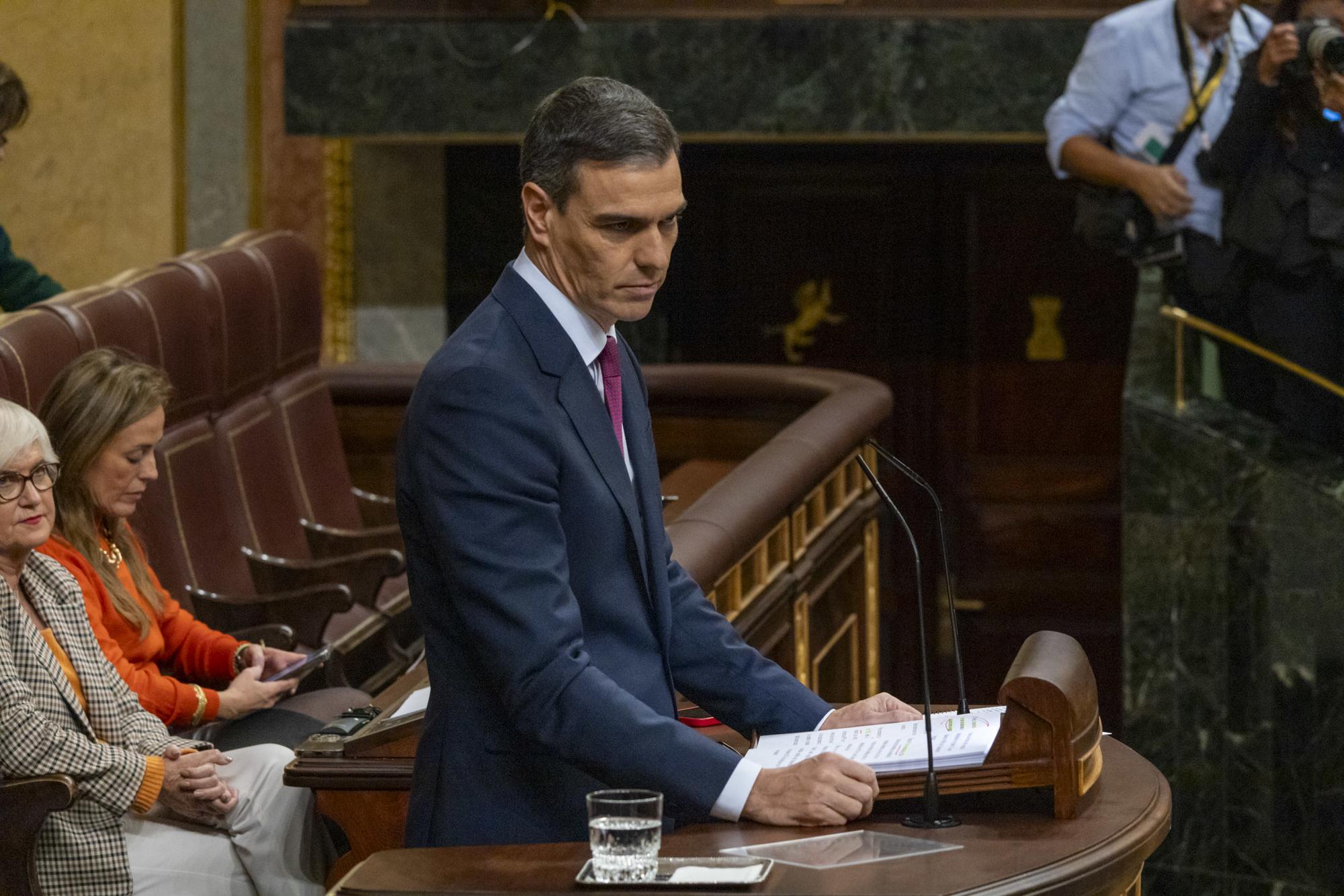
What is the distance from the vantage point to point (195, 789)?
2.65 m

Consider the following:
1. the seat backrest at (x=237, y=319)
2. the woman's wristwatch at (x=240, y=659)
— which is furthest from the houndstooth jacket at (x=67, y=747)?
the seat backrest at (x=237, y=319)

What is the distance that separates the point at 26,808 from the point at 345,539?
228 cm

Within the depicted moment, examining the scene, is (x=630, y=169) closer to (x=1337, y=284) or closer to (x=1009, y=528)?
(x=1337, y=284)

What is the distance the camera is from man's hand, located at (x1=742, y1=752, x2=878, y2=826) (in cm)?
187

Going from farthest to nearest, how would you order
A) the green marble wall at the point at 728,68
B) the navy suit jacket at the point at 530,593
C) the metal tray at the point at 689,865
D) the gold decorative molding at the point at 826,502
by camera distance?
the green marble wall at the point at 728,68, the gold decorative molding at the point at 826,502, the navy suit jacket at the point at 530,593, the metal tray at the point at 689,865

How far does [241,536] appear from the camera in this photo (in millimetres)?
4438

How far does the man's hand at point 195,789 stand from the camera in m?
2.66

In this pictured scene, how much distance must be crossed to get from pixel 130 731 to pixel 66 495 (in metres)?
0.62

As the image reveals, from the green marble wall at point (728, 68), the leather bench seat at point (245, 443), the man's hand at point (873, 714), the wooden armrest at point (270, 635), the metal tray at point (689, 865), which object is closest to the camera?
the metal tray at point (689, 865)

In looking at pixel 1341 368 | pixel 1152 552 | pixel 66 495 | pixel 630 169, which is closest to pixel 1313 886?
pixel 1152 552

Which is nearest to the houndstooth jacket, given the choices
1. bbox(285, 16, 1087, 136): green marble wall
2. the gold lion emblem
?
bbox(285, 16, 1087, 136): green marble wall

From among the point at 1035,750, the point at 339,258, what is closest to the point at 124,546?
the point at 1035,750

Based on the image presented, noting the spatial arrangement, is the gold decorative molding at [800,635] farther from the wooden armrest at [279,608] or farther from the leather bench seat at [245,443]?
the wooden armrest at [279,608]

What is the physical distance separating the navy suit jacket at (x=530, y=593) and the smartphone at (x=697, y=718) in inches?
8.6
